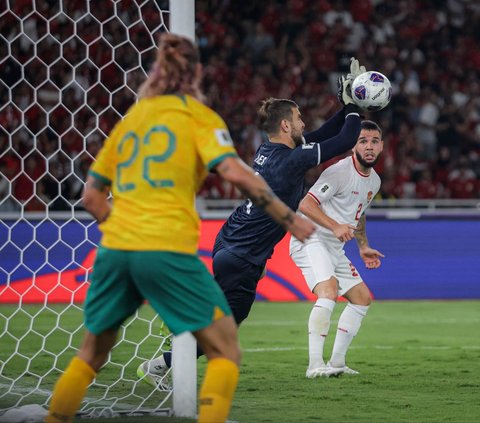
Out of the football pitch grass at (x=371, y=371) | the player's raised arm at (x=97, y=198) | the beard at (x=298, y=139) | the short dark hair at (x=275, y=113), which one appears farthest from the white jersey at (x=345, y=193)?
the player's raised arm at (x=97, y=198)

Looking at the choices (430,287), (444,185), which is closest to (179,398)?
(430,287)

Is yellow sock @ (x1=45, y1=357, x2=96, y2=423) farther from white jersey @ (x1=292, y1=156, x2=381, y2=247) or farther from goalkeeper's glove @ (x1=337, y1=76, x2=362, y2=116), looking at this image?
white jersey @ (x1=292, y1=156, x2=381, y2=247)

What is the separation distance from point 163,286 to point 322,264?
4211 millimetres

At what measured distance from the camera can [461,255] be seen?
48.5 ft

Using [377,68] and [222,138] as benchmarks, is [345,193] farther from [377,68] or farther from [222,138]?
[377,68]

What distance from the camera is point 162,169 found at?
4574mm

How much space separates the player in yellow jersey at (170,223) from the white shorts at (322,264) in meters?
3.97

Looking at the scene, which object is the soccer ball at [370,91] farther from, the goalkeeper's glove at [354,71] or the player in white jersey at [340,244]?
the player in white jersey at [340,244]

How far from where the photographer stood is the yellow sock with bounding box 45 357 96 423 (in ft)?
15.6

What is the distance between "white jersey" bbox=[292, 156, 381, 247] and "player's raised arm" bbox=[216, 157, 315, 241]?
13.2ft

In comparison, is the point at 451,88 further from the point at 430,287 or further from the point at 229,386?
the point at 229,386

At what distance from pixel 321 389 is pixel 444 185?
12383mm

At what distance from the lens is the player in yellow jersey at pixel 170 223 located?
A: 4520 millimetres

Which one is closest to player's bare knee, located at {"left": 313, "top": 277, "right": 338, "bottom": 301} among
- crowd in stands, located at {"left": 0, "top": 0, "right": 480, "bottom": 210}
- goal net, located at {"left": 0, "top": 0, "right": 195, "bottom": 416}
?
goal net, located at {"left": 0, "top": 0, "right": 195, "bottom": 416}
